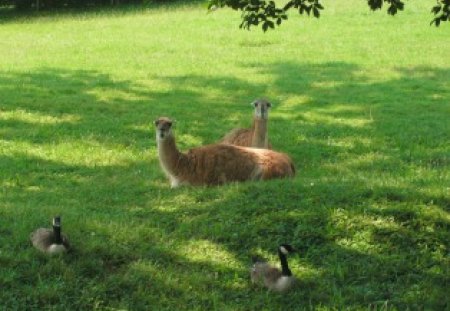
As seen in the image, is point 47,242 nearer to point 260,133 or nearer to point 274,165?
point 274,165

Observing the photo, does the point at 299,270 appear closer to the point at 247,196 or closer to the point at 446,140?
Answer: the point at 247,196

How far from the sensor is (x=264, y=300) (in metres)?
6.61

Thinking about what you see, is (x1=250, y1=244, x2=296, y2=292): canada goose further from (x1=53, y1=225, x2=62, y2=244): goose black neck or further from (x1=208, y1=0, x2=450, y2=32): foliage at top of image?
(x1=208, y1=0, x2=450, y2=32): foliage at top of image

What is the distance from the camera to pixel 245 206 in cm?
834

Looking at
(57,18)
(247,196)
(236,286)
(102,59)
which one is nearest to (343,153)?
(247,196)

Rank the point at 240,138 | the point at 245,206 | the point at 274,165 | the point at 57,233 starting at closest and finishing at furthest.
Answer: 1. the point at 57,233
2. the point at 245,206
3. the point at 274,165
4. the point at 240,138

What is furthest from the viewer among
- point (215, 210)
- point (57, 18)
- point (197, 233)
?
point (57, 18)

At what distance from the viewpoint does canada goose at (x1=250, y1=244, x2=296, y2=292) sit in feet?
22.0

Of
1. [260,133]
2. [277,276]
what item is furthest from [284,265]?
[260,133]

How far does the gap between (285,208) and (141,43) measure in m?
19.9

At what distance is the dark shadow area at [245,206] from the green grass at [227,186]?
23mm

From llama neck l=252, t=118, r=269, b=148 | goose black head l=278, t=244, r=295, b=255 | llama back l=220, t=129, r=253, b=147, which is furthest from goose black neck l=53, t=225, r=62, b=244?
llama back l=220, t=129, r=253, b=147

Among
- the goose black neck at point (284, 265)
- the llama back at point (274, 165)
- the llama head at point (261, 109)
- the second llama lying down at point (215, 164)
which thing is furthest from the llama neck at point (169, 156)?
the goose black neck at point (284, 265)

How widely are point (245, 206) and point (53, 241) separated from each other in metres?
2.29
